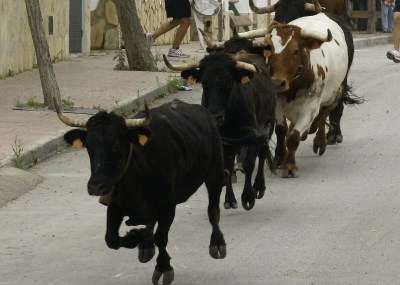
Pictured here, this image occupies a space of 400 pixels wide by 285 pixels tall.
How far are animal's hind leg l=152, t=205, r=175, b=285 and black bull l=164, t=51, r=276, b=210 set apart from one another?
2.29 metres

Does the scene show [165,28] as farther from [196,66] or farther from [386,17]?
[196,66]

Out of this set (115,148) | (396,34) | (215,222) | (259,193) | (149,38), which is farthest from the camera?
(396,34)

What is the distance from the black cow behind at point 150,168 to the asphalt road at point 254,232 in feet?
1.60

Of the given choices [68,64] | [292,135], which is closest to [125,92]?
[68,64]

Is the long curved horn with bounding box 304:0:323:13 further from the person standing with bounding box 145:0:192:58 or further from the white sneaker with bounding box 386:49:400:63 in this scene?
the white sneaker with bounding box 386:49:400:63

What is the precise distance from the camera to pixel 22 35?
21.1m

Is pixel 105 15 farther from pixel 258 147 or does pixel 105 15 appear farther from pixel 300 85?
pixel 258 147

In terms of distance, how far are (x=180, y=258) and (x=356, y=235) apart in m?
1.50

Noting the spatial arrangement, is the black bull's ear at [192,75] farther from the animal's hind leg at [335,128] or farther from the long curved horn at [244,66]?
the animal's hind leg at [335,128]

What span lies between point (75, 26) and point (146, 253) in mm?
16644

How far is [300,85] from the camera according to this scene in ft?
43.2

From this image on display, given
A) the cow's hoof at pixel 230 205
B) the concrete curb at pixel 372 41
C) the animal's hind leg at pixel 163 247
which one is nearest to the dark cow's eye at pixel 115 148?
the animal's hind leg at pixel 163 247

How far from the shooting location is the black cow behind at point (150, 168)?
26.2 ft

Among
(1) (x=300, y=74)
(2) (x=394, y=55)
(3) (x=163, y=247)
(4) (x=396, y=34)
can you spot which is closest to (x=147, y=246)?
(3) (x=163, y=247)
